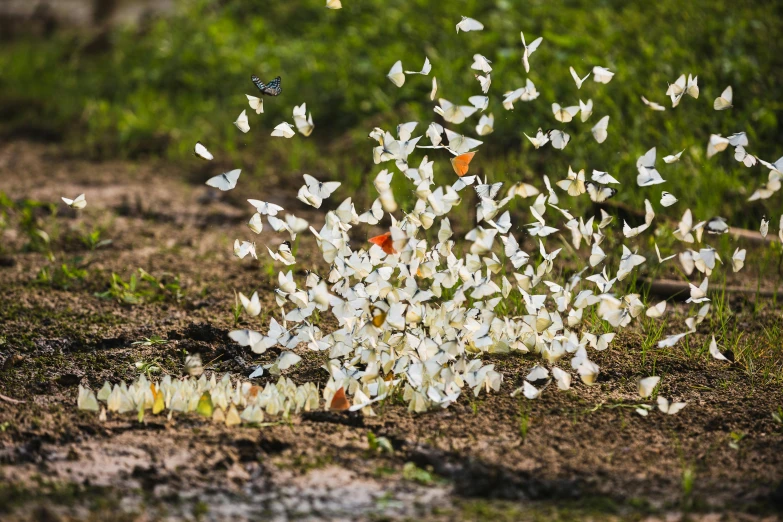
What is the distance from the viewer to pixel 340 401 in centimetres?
250

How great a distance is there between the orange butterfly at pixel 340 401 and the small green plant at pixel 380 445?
0.18 metres

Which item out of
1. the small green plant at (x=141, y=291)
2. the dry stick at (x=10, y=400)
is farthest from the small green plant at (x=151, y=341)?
the dry stick at (x=10, y=400)

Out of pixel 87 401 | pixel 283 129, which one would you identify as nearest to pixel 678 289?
pixel 283 129

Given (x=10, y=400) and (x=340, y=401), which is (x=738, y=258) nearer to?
(x=340, y=401)

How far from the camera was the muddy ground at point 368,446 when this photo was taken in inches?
81.3

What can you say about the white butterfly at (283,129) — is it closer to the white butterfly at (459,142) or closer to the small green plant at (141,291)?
the white butterfly at (459,142)

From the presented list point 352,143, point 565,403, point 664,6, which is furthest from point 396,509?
point 664,6

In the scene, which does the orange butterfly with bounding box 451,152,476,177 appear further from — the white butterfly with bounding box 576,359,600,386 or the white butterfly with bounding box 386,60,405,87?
the white butterfly with bounding box 576,359,600,386

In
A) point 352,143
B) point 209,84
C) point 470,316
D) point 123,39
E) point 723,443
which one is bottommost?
point 723,443

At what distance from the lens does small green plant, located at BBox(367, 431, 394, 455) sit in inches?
91.4

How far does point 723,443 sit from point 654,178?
0.82 meters

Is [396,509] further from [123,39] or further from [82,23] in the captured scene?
[82,23]

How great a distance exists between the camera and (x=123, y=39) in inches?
283

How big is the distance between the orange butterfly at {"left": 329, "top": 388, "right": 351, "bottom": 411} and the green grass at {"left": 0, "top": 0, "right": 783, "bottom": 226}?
226cm
